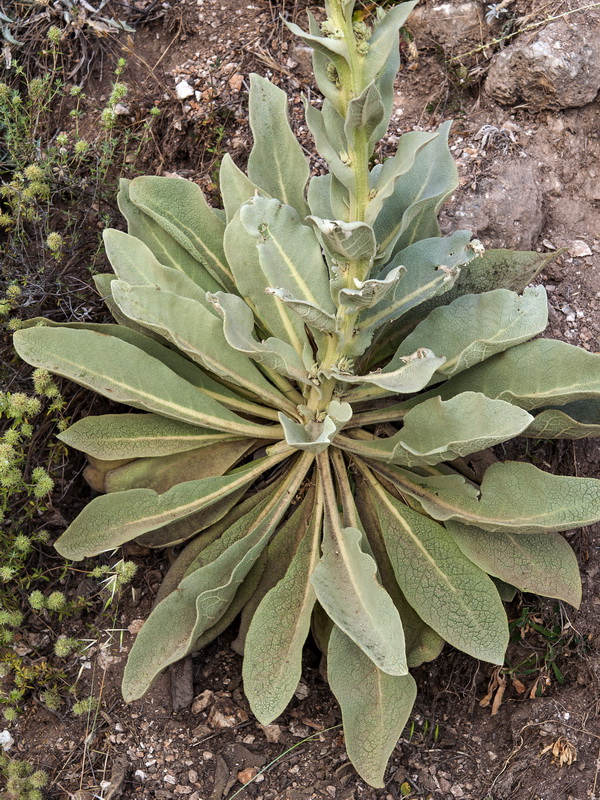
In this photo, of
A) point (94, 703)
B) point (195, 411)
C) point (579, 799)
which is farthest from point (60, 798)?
point (579, 799)

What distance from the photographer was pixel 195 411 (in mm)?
2660

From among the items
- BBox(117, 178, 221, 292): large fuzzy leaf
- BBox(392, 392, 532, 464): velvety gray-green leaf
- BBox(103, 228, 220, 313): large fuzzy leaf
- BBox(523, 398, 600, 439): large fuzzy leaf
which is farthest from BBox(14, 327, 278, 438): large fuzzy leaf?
BBox(523, 398, 600, 439): large fuzzy leaf

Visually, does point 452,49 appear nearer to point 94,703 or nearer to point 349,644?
point 349,644

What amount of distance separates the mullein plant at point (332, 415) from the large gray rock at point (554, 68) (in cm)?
97

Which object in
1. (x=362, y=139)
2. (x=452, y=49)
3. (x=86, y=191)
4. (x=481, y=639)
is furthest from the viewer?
(x=452, y=49)

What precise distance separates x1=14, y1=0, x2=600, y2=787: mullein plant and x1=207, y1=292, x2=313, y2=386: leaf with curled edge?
11 mm

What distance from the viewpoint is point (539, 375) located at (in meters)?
2.52

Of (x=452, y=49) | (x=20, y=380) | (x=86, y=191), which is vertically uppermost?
(x=452, y=49)

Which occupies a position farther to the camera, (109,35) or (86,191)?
(109,35)

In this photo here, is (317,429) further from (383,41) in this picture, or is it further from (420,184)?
(383,41)

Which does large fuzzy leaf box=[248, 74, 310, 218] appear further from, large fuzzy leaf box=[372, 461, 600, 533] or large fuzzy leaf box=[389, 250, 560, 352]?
large fuzzy leaf box=[372, 461, 600, 533]

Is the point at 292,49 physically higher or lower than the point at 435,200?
higher

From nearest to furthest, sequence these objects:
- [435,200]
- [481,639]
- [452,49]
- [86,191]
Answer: [481,639]
[435,200]
[86,191]
[452,49]

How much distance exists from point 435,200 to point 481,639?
5.01 ft
